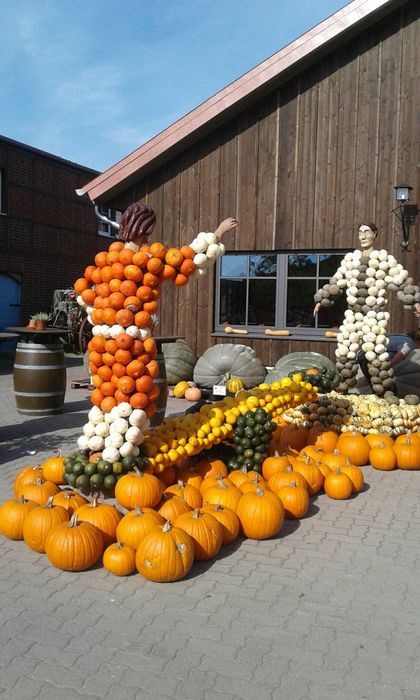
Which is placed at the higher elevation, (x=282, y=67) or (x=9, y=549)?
(x=282, y=67)

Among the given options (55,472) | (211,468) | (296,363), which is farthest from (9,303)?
(211,468)

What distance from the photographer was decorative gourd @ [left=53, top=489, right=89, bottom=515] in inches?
154

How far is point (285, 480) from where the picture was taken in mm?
4496

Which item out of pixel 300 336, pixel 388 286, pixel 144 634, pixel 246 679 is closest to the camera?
pixel 246 679

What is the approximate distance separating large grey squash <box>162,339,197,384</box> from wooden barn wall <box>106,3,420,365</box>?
1.51ft

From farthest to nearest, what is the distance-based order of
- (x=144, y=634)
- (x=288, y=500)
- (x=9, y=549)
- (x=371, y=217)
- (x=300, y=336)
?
(x=300, y=336) → (x=371, y=217) → (x=288, y=500) → (x=9, y=549) → (x=144, y=634)

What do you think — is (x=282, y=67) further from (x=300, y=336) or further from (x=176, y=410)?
(x=176, y=410)

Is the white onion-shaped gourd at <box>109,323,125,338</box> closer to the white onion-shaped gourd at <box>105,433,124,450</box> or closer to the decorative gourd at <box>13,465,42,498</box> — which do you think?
the white onion-shaped gourd at <box>105,433,124,450</box>

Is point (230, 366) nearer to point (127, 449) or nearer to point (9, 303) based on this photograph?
point (127, 449)

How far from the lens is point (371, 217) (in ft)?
30.9

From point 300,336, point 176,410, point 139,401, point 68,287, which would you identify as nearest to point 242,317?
point 300,336

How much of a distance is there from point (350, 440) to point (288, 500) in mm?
1733

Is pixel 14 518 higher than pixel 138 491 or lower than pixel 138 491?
lower

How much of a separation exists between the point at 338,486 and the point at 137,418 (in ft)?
5.50
